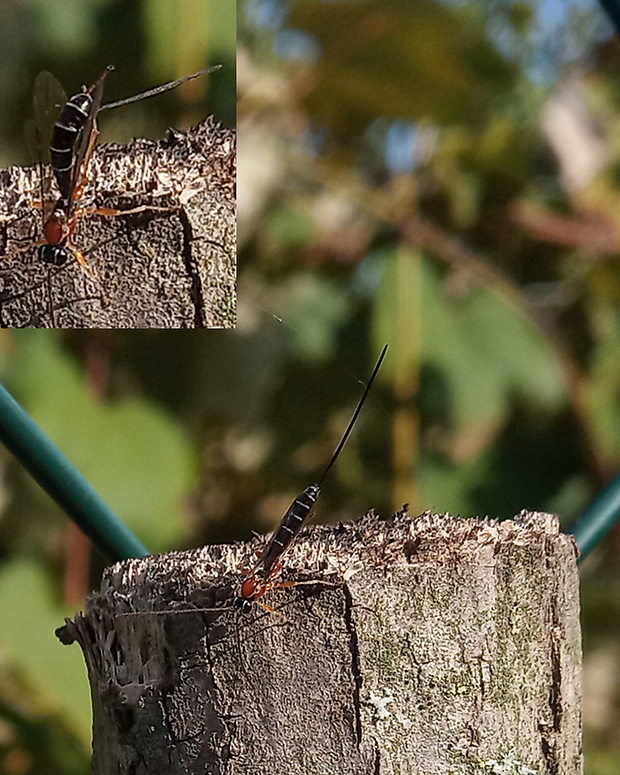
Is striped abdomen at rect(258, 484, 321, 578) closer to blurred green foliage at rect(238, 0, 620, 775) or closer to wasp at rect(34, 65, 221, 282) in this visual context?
wasp at rect(34, 65, 221, 282)

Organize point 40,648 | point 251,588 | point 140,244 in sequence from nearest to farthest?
point 251,588, point 140,244, point 40,648

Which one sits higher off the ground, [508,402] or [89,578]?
[508,402]

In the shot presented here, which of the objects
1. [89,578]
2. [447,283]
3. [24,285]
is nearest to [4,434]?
[24,285]

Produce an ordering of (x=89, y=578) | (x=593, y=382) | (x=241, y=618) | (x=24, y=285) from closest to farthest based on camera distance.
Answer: (x=241, y=618)
(x=24, y=285)
(x=89, y=578)
(x=593, y=382)

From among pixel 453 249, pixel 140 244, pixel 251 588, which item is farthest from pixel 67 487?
pixel 453 249

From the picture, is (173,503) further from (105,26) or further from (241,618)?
(241,618)

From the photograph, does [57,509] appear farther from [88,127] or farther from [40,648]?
[88,127]

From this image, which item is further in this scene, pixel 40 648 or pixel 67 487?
pixel 40 648

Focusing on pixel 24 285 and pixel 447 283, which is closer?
pixel 24 285

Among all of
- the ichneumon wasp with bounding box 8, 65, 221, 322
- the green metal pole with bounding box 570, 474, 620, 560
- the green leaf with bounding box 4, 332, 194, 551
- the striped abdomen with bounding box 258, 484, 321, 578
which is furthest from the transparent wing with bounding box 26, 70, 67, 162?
the green leaf with bounding box 4, 332, 194, 551
